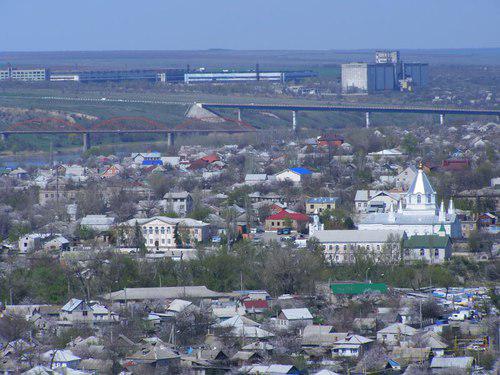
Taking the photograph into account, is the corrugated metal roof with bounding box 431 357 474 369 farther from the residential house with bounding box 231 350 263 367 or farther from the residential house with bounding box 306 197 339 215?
the residential house with bounding box 306 197 339 215

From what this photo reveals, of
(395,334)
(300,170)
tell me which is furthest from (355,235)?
(300,170)

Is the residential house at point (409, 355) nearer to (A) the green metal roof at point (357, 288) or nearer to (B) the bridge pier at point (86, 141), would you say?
(A) the green metal roof at point (357, 288)

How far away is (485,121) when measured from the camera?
70375mm

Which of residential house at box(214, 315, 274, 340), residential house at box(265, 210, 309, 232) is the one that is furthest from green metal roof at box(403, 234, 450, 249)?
residential house at box(214, 315, 274, 340)

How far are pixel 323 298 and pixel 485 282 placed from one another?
325cm

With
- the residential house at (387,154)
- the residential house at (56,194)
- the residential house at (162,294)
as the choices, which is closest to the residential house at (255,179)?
the residential house at (56,194)

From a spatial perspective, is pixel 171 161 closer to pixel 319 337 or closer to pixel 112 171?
pixel 112 171

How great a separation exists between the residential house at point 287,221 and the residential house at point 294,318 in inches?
429

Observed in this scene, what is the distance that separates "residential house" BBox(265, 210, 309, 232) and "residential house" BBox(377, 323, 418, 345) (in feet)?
39.9

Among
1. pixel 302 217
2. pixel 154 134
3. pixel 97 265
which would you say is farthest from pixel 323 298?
pixel 154 134

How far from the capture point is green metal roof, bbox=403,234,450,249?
97.5 ft

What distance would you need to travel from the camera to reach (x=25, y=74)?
105 m

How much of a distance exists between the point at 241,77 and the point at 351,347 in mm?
84924

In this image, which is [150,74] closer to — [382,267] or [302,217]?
[302,217]
